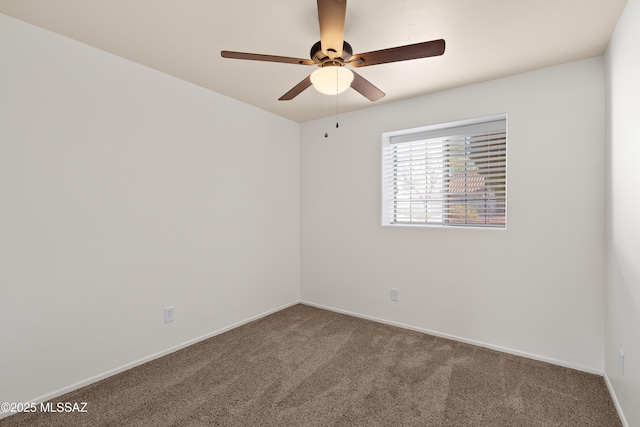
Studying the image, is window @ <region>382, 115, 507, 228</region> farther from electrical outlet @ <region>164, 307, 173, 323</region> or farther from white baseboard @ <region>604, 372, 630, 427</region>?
electrical outlet @ <region>164, 307, 173, 323</region>

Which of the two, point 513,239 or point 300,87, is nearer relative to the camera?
point 300,87

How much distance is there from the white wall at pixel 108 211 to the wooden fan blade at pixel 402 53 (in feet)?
5.60

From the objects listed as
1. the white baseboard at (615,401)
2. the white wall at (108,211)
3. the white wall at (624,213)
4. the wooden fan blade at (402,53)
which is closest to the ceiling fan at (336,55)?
the wooden fan blade at (402,53)

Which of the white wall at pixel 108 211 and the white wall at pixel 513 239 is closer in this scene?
the white wall at pixel 108 211

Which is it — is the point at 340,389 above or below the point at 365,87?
below

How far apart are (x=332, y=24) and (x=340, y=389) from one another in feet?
6.91

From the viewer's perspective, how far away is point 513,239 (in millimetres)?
2492

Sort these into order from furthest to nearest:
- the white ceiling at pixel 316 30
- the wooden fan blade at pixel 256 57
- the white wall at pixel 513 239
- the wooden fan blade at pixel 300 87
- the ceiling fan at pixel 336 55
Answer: the white wall at pixel 513 239, the wooden fan blade at pixel 300 87, the white ceiling at pixel 316 30, the wooden fan blade at pixel 256 57, the ceiling fan at pixel 336 55

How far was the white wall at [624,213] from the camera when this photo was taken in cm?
150

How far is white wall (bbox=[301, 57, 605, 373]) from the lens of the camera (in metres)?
2.22

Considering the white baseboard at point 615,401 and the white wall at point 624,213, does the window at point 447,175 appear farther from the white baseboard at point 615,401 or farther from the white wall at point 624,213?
the white baseboard at point 615,401

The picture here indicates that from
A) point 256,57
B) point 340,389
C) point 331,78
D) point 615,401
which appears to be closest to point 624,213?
point 615,401

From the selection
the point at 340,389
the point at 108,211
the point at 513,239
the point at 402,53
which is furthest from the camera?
the point at 513,239

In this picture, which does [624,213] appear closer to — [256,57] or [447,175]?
[447,175]
